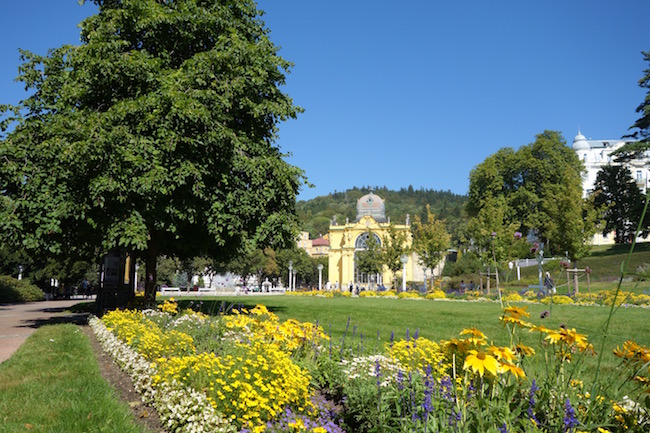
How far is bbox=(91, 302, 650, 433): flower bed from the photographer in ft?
10.1

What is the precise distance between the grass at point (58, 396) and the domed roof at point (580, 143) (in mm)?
100913

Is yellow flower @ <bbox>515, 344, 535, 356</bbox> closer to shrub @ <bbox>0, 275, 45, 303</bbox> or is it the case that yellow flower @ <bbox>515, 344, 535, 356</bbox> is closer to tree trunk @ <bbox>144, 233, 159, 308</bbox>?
tree trunk @ <bbox>144, 233, 159, 308</bbox>

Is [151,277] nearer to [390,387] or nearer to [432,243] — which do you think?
[390,387]

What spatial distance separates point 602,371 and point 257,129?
11.0 m

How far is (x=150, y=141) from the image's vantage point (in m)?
11.4

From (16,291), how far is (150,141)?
2219 cm

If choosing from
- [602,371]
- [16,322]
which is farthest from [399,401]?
[16,322]

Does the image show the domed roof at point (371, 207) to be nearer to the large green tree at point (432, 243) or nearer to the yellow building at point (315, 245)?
the yellow building at point (315, 245)

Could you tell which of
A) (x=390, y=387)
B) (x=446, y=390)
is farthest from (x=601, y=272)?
(x=446, y=390)

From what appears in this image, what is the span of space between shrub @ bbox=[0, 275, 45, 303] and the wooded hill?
8830 centimetres

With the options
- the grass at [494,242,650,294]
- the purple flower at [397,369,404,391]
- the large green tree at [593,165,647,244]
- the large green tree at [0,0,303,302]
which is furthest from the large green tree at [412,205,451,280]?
the purple flower at [397,369,404,391]

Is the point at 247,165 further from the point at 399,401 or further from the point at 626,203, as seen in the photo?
the point at 626,203

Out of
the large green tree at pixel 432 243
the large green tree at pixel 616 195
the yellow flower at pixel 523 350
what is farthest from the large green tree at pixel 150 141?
the large green tree at pixel 616 195

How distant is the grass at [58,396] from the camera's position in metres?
4.38
